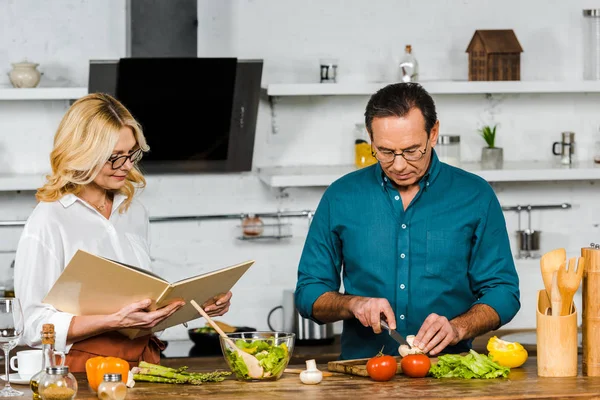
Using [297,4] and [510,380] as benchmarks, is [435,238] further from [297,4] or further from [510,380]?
[297,4]

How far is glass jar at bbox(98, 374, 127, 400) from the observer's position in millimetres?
2275

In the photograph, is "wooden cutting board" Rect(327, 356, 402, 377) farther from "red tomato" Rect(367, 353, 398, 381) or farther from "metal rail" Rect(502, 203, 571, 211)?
"metal rail" Rect(502, 203, 571, 211)

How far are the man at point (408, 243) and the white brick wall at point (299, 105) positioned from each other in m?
1.95

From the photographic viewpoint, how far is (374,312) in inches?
104

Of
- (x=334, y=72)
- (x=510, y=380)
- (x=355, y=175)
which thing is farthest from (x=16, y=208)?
(x=510, y=380)

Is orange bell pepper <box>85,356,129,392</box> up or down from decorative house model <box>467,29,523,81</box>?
down

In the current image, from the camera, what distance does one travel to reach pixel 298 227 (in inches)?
197

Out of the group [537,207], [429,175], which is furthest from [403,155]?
[537,207]

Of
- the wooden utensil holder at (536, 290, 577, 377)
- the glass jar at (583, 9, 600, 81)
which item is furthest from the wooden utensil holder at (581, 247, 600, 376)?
the glass jar at (583, 9, 600, 81)

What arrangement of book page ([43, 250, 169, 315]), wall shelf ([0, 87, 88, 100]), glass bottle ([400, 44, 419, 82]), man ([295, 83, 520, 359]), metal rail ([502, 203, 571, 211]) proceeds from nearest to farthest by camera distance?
book page ([43, 250, 169, 315]), man ([295, 83, 520, 359]), wall shelf ([0, 87, 88, 100]), glass bottle ([400, 44, 419, 82]), metal rail ([502, 203, 571, 211])

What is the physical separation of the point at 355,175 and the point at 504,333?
223 cm

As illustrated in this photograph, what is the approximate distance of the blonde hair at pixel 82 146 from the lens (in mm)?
2834

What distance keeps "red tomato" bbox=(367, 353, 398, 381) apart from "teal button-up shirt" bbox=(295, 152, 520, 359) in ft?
1.29

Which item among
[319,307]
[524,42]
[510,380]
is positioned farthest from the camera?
[524,42]
